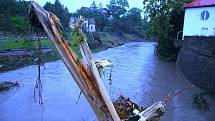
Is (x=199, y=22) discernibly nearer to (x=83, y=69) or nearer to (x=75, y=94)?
(x=75, y=94)

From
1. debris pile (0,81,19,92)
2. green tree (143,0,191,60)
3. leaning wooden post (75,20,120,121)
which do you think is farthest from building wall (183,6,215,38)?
leaning wooden post (75,20,120,121)

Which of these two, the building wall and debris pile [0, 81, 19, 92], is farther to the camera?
the building wall

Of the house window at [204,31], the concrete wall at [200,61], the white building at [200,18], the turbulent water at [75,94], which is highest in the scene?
the white building at [200,18]

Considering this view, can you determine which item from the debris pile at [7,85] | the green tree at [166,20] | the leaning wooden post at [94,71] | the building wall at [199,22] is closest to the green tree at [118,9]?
the green tree at [166,20]

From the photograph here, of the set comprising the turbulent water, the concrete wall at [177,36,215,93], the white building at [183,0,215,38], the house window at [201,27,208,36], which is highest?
the white building at [183,0,215,38]

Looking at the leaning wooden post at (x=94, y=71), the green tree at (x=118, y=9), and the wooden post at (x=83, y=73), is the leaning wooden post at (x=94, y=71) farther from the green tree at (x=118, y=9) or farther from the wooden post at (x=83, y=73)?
the green tree at (x=118, y=9)

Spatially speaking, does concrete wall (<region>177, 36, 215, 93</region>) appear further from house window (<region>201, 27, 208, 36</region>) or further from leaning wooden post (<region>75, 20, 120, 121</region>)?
leaning wooden post (<region>75, 20, 120, 121</region>)

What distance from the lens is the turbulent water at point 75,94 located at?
1481cm

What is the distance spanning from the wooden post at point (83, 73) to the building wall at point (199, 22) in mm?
22887

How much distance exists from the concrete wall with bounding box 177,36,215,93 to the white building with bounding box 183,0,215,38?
1.22m

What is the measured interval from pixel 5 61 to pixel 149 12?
16485 millimetres

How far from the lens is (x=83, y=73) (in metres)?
3.17

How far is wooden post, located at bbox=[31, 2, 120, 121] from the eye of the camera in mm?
2998

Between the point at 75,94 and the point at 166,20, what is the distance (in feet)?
65.6
